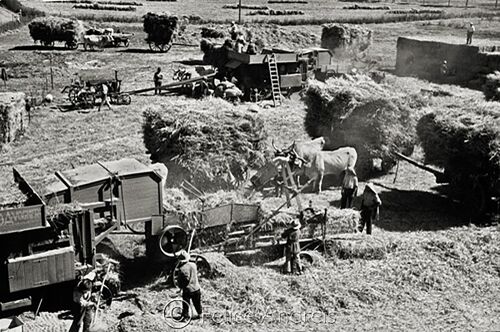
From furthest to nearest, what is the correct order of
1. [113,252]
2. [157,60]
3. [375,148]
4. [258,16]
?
1. [258,16]
2. [157,60]
3. [375,148]
4. [113,252]

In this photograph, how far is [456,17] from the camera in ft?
242

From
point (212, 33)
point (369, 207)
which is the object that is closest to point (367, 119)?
point (369, 207)

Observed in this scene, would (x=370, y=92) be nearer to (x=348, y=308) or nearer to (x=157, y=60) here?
(x=348, y=308)

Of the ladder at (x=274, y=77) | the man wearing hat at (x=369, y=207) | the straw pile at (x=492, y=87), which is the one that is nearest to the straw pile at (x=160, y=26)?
the ladder at (x=274, y=77)

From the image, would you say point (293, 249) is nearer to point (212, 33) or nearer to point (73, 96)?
point (73, 96)

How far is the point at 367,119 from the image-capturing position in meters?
18.7

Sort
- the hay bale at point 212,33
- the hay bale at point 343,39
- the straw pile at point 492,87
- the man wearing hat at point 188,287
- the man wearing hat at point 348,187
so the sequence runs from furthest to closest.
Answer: the hay bale at point 212,33
the hay bale at point 343,39
the straw pile at point 492,87
the man wearing hat at point 348,187
the man wearing hat at point 188,287

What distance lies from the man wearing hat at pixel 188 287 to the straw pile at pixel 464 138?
A: 8.39 m

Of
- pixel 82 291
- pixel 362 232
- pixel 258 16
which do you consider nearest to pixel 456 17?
pixel 258 16

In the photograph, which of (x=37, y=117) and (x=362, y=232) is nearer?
(x=362, y=232)

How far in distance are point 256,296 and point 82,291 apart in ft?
10.3

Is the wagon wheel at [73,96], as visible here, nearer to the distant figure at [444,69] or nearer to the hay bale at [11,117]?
the hay bale at [11,117]

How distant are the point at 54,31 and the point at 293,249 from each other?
3627cm

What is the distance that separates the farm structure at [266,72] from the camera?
92.9 feet
